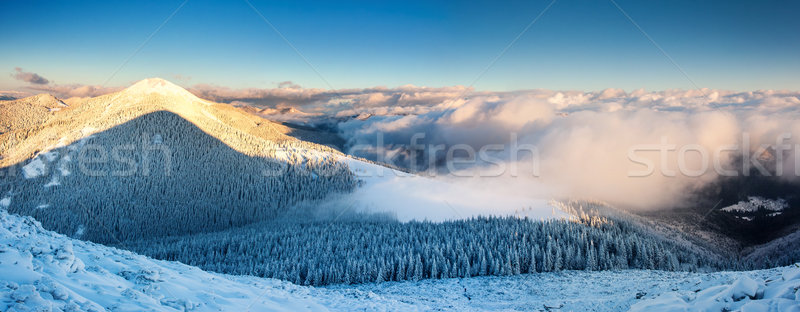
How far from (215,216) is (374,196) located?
8859 centimetres

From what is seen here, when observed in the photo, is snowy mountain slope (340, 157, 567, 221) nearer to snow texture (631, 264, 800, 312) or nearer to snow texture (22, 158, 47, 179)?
snow texture (631, 264, 800, 312)

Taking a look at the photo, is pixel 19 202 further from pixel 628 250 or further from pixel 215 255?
pixel 628 250

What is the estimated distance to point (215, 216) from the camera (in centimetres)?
18562

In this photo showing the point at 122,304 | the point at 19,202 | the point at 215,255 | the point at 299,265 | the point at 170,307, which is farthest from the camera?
the point at 19,202

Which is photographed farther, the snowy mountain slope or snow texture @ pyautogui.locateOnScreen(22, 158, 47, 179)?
snow texture @ pyautogui.locateOnScreen(22, 158, 47, 179)

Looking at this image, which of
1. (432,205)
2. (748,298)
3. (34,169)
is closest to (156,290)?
(748,298)

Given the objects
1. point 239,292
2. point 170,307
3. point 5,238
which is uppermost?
point 5,238

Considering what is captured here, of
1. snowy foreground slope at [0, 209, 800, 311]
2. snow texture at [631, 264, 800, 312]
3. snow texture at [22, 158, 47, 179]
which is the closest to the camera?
snowy foreground slope at [0, 209, 800, 311]

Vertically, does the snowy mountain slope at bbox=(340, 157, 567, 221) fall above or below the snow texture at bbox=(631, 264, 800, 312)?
below

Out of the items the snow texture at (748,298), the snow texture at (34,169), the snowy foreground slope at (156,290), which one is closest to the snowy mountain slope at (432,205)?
the snowy foreground slope at (156,290)

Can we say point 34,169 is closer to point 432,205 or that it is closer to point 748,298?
point 432,205

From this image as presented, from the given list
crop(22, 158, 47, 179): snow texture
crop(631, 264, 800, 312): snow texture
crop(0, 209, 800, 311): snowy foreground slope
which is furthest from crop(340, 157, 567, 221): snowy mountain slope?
crop(22, 158, 47, 179): snow texture

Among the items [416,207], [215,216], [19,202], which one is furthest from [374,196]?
[19,202]

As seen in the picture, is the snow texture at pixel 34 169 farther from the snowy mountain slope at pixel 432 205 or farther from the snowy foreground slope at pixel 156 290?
the snowy foreground slope at pixel 156 290
